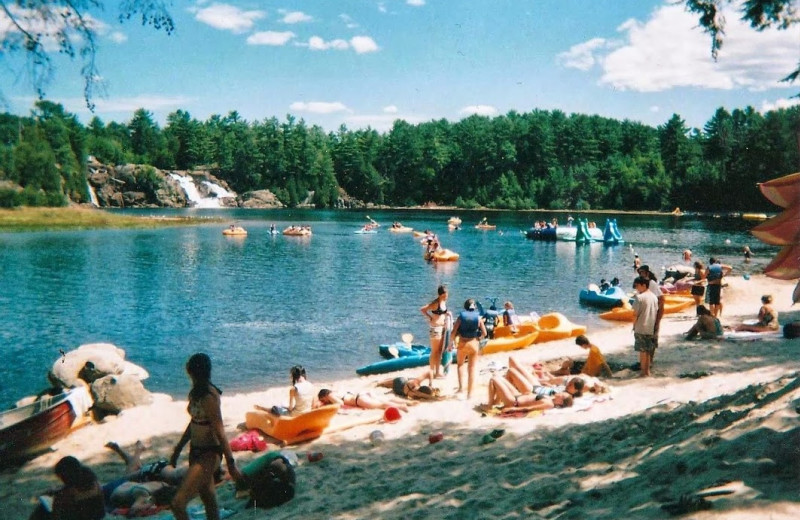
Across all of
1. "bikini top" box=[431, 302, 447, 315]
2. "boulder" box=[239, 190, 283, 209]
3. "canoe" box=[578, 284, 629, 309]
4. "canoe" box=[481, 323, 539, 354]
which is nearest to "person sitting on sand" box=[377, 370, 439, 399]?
"bikini top" box=[431, 302, 447, 315]

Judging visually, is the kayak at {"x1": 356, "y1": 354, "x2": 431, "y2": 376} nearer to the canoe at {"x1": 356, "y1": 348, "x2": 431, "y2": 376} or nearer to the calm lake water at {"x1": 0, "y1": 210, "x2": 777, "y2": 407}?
the canoe at {"x1": 356, "y1": 348, "x2": 431, "y2": 376}

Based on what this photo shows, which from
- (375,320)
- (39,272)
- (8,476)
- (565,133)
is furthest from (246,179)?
(8,476)

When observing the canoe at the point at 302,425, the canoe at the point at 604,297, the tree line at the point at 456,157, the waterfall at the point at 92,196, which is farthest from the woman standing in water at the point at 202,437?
the waterfall at the point at 92,196

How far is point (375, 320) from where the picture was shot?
23.8 metres

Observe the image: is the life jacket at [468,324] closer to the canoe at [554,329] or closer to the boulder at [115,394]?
the boulder at [115,394]

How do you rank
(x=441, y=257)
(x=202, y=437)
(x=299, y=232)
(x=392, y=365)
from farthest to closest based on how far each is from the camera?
(x=299, y=232) → (x=441, y=257) → (x=392, y=365) → (x=202, y=437)

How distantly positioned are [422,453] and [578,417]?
7.63 ft

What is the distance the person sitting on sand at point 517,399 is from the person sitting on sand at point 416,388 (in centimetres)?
140

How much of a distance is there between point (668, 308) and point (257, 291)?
63.7 ft

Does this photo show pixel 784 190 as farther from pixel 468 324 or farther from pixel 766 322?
pixel 766 322

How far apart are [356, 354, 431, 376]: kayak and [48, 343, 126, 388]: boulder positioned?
5.86 meters

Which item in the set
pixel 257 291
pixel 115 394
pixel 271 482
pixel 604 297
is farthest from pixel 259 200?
pixel 271 482

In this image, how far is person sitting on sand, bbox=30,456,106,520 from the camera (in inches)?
249

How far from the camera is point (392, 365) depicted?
16234 mm
